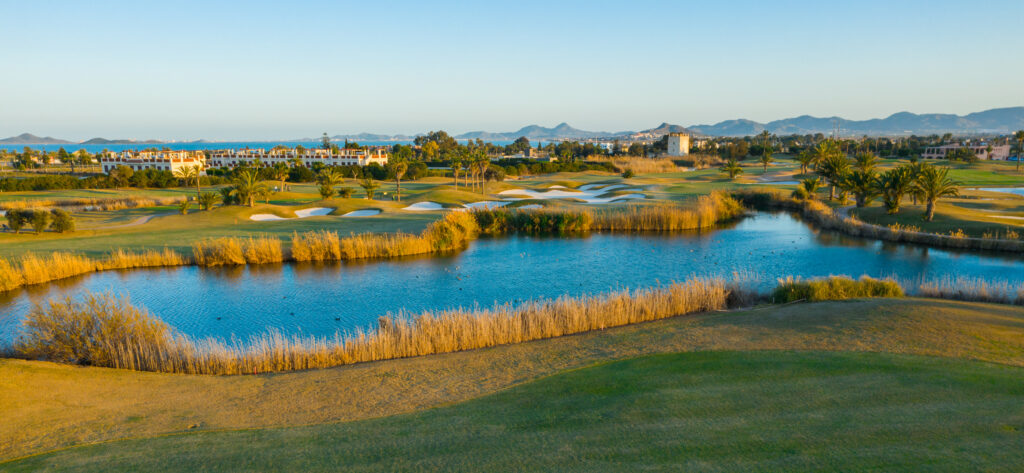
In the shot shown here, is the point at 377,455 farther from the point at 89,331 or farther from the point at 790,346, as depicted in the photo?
the point at 89,331

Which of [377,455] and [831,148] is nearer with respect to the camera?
[377,455]

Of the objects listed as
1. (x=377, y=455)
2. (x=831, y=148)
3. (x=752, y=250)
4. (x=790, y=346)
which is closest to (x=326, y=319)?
(x=377, y=455)

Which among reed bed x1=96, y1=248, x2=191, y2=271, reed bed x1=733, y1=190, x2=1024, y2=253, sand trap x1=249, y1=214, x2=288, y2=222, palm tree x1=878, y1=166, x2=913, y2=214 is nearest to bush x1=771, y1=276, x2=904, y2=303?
reed bed x1=733, y1=190, x2=1024, y2=253

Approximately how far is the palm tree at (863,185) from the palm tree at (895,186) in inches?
41.6

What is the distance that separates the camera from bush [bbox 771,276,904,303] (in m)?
15.3

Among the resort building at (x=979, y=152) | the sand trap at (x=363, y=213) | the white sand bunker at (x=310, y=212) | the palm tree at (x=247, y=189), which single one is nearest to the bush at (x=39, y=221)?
the white sand bunker at (x=310, y=212)

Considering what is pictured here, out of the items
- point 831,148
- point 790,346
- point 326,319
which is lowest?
point 326,319

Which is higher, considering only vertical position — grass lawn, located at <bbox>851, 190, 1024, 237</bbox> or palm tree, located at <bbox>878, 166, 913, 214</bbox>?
palm tree, located at <bbox>878, 166, 913, 214</bbox>

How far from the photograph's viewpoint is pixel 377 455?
6.09m

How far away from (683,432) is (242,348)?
10081 mm

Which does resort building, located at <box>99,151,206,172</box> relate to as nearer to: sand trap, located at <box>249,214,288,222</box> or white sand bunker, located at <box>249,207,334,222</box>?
white sand bunker, located at <box>249,207,334,222</box>

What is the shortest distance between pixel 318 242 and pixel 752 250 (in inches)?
854

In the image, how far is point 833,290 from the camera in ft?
50.8

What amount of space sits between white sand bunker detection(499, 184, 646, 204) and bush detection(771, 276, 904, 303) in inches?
1223
